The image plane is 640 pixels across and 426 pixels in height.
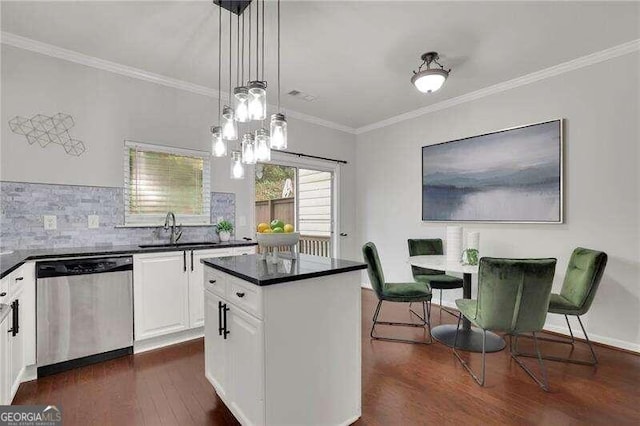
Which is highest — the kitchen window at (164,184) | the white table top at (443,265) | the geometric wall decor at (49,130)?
the geometric wall decor at (49,130)

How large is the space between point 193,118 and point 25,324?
2.46 meters

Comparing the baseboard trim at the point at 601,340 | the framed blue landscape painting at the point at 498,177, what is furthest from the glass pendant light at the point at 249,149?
the baseboard trim at the point at 601,340

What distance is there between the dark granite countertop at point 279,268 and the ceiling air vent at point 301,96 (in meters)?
2.49

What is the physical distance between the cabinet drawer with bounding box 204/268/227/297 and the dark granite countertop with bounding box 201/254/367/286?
0.06 m

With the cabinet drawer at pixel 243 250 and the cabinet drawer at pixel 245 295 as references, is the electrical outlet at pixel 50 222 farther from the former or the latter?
the cabinet drawer at pixel 245 295

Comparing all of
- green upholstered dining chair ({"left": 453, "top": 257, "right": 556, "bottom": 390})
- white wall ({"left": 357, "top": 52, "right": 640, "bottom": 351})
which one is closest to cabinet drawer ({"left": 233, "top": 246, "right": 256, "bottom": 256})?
green upholstered dining chair ({"left": 453, "top": 257, "right": 556, "bottom": 390})

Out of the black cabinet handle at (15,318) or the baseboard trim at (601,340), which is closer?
the black cabinet handle at (15,318)

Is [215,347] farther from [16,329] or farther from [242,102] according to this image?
[242,102]

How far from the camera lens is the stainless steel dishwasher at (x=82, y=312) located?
8.04 ft

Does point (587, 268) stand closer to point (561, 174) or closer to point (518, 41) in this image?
point (561, 174)

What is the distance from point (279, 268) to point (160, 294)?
5.76 ft

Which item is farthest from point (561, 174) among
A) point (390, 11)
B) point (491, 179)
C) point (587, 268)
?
→ point (390, 11)

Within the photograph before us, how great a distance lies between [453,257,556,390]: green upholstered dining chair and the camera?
2285 millimetres

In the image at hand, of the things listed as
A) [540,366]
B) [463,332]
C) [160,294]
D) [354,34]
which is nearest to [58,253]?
[160,294]
